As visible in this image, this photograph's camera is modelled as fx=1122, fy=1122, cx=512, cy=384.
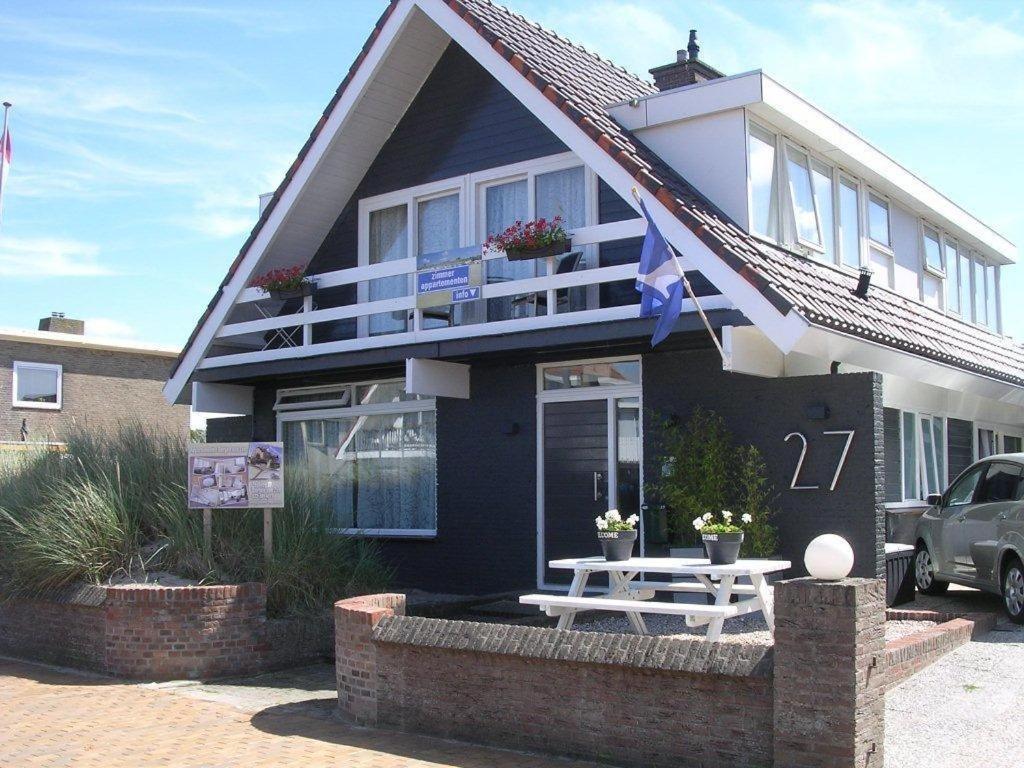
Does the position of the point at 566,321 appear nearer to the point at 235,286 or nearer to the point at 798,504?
the point at 798,504

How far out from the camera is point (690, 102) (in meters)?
12.2

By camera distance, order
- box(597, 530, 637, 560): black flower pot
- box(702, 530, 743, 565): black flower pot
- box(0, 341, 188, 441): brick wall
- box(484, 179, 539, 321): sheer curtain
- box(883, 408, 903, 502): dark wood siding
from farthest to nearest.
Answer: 1. box(0, 341, 188, 441): brick wall
2. box(484, 179, 539, 321): sheer curtain
3. box(883, 408, 903, 502): dark wood siding
4. box(597, 530, 637, 560): black flower pot
5. box(702, 530, 743, 565): black flower pot

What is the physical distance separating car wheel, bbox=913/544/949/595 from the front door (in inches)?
126

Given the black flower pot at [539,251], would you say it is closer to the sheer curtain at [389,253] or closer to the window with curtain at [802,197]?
the sheer curtain at [389,253]

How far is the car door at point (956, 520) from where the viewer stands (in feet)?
37.8

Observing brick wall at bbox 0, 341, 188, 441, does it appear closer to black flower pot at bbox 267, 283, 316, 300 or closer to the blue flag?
black flower pot at bbox 267, 283, 316, 300

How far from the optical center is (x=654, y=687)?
22.5 feet

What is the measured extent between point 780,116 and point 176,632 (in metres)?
8.15

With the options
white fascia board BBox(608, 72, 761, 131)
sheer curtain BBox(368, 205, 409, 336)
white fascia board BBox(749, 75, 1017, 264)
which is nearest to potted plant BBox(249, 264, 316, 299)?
sheer curtain BBox(368, 205, 409, 336)

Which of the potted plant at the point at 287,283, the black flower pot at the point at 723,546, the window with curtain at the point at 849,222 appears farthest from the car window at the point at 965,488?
the potted plant at the point at 287,283

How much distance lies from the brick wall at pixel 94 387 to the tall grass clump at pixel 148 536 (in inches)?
588

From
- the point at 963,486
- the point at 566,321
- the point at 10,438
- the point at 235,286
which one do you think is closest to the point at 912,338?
the point at 963,486

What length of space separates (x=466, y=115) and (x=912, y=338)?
235 inches

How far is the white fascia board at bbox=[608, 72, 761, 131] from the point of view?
38.7ft
